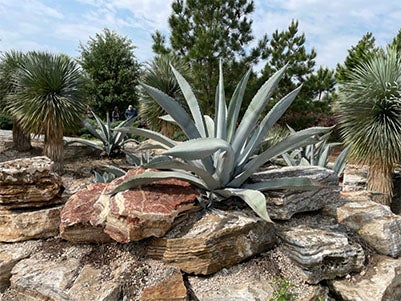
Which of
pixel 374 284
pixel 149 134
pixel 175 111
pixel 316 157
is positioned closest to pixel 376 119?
pixel 316 157

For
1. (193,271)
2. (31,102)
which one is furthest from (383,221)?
(31,102)

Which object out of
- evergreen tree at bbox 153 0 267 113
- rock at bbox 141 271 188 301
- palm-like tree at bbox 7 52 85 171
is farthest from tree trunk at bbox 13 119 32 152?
rock at bbox 141 271 188 301

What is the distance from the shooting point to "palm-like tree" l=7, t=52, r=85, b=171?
6.28m

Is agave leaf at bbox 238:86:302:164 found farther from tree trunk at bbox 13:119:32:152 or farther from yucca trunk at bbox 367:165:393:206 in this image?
tree trunk at bbox 13:119:32:152

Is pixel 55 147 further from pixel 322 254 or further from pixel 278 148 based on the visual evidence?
pixel 322 254

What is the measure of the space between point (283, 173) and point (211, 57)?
9.03m

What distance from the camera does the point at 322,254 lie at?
78.2 inches

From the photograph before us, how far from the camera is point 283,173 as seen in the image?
2574mm

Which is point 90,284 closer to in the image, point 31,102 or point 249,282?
point 249,282

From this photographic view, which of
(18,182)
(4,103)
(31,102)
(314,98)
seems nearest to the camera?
(18,182)

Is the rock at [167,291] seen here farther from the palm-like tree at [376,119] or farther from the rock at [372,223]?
the palm-like tree at [376,119]

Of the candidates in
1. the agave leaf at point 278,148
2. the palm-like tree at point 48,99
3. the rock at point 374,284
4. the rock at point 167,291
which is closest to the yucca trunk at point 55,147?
the palm-like tree at point 48,99

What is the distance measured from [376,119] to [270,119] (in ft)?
12.9

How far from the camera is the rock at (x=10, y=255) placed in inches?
82.8
